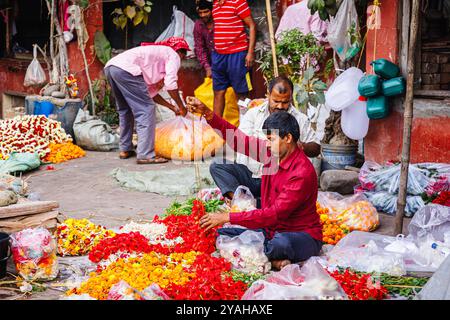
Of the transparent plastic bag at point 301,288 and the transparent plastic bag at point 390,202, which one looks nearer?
the transparent plastic bag at point 301,288

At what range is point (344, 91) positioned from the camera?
7406 mm

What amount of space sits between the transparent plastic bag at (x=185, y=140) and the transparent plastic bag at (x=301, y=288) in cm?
477

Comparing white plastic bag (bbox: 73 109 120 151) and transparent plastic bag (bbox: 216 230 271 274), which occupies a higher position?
white plastic bag (bbox: 73 109 120 151)

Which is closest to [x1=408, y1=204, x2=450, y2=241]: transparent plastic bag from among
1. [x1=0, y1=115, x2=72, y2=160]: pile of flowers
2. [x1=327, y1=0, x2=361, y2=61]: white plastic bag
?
[x1=327, y1=0, x2=361, y2=61]: white plastic bag

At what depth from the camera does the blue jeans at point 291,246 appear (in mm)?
4578

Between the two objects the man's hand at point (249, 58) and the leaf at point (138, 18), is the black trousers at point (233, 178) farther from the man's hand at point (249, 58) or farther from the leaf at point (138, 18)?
the leaf at point (138, 18)

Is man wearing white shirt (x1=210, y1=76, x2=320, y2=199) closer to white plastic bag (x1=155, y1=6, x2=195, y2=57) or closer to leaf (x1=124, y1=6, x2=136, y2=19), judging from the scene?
white plastic bag (x1=155, y1=6, x2=195, y2=57)

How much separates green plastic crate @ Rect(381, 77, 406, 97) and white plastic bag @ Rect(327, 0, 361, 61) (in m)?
0.86

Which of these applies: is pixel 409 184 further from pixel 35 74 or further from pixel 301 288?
pixel 35 74

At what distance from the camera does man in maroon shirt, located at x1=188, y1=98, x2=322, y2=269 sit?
4.57m

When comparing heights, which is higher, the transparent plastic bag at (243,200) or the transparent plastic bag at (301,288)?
the transparent plastic bag at (243,200)

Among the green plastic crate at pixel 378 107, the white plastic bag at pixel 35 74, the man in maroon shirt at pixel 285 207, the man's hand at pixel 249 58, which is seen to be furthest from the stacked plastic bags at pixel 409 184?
the white plastic bag at pixel 35 74

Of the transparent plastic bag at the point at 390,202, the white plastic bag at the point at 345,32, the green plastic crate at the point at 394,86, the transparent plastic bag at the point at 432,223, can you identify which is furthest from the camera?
the white plastic bag at the point at 345,32
